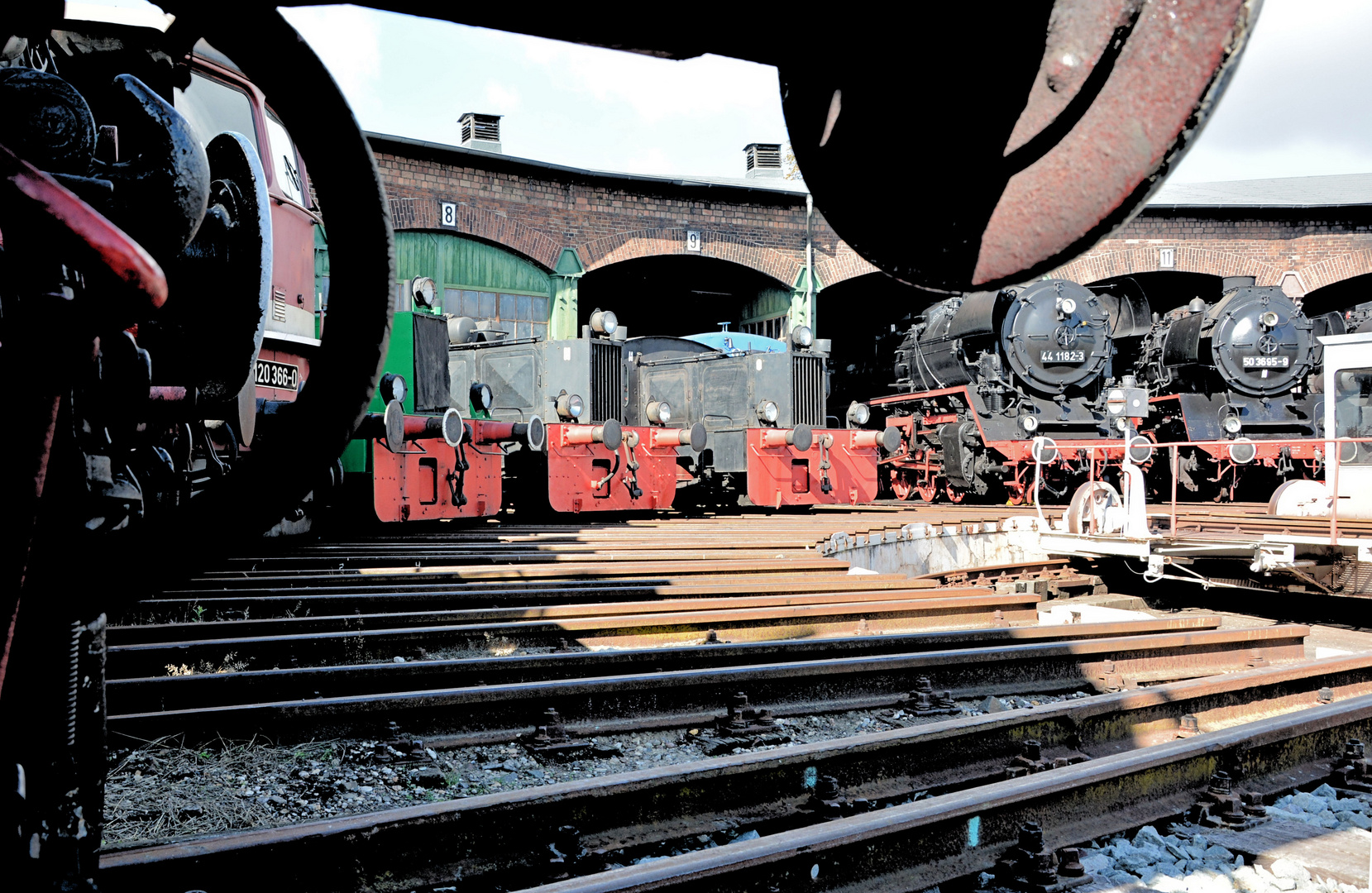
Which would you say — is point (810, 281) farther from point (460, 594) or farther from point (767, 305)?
point (460, 594)

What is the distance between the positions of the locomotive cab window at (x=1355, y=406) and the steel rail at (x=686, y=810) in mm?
7126

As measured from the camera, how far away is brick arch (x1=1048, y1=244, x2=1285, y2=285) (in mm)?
20766

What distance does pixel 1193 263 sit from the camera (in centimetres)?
2084

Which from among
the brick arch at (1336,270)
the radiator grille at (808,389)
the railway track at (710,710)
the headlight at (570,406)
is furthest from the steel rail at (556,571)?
the brick arch at (1336,270)

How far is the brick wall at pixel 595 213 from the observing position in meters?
16.7

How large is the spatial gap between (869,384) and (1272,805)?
16267mm

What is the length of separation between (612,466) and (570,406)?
82cm

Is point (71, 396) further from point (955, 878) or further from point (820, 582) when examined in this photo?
point (820, 582)

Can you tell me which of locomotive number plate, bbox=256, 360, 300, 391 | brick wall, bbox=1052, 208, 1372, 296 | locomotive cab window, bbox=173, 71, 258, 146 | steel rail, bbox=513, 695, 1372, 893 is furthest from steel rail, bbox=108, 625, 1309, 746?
brick wall, bbox=1052, 208, 1372, 296

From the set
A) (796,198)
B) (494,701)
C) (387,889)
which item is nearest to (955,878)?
(387,889)

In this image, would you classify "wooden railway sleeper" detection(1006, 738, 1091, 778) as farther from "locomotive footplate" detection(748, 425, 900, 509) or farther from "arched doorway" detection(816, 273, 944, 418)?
"arched doorway" detection(816, 273, 944, 418)

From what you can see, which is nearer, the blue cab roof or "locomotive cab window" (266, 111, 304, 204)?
"locomotive cab window" (266, 111, 304, 204)

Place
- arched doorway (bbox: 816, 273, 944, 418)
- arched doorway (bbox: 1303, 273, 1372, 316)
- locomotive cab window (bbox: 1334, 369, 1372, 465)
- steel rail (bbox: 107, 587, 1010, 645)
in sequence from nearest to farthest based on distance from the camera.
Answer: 1. steel rail (bbox: 107, 587, 1010, 645)
2. locomotive cab window (bbox: 1334, 369, 1372, 465)
3. arched doorway (bbox: 816, 273, 944, 418)
4. arched doorway (bbox: 1303, 273, 1372, 316)

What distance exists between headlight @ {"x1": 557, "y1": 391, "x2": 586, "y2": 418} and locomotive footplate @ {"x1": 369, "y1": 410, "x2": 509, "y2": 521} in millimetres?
1719
